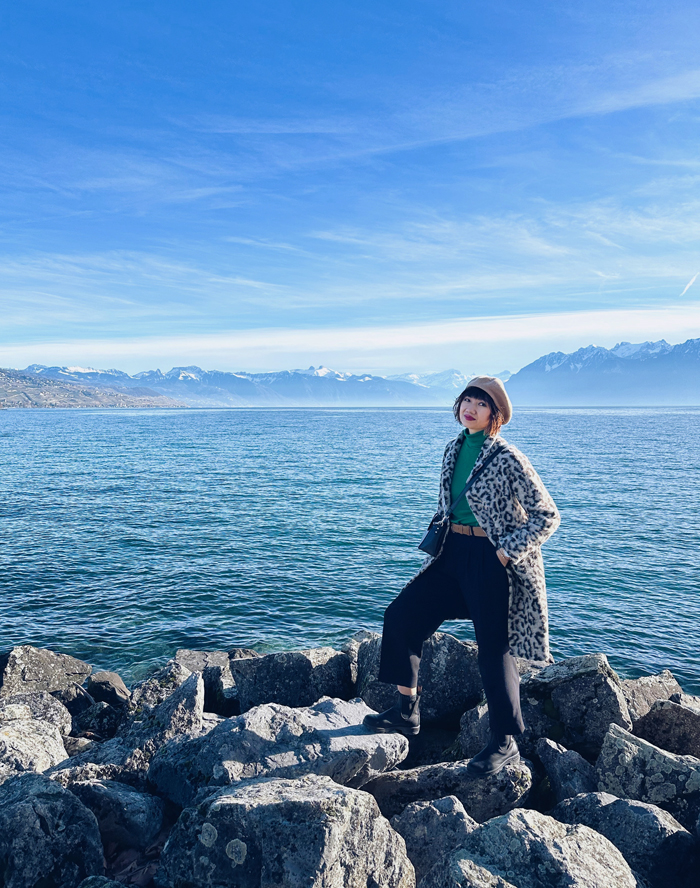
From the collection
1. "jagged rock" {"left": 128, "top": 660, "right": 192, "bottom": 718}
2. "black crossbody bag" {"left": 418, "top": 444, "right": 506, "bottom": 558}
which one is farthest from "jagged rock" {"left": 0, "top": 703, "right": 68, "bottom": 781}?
"black crossbody bag" {"left": 418, "top": 444, "right": 506, "bottom": 558}

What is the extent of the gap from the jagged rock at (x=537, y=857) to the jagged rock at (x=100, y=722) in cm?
749

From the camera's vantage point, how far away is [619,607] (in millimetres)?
20875

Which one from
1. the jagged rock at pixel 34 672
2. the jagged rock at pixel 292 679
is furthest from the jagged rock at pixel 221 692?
the jagged rock at pixel 34 672

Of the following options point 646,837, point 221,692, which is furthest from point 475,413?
point 221,692

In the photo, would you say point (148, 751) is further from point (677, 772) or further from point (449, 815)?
point (677, 772)

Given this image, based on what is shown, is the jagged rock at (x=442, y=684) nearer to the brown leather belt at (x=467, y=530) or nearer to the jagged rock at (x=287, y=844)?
the brown leather belt at (x=467, y=530)

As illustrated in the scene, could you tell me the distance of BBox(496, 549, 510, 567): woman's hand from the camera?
5.64 m

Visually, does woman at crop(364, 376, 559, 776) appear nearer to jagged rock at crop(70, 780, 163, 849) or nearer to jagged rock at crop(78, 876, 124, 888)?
jagged rock at crop(70, 780, 163, 849)

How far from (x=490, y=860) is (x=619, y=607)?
18483 millimetres

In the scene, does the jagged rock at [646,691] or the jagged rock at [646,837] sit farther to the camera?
the jagged rock at [646,691]

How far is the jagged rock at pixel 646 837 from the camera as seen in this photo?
17.0 feet

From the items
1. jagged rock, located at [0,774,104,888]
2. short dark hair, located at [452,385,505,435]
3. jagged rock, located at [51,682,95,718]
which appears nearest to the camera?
jagged rock, located at [0,774,104,888]

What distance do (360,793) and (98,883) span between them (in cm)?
224

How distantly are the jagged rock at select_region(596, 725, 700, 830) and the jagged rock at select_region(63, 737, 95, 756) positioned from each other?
24.0ft
